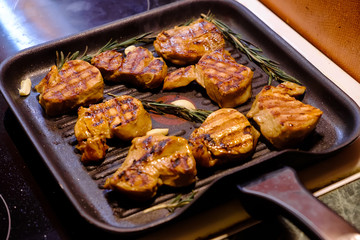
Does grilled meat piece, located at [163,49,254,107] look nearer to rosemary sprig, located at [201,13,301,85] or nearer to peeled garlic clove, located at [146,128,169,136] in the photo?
rosemary sprig, located at [201,13,301,85]

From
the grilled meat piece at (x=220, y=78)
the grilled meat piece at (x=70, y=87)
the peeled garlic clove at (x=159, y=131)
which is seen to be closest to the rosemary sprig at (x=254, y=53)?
the grilled meat piece at (x=220, y=78)

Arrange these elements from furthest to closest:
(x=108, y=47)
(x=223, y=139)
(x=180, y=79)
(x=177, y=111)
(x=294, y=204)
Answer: (x=108, y=47), (x=180, y=79), (x=177, y=111), (x=223, y=139), (x=294, y=204)

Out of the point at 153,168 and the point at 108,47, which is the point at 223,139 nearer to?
the point at 153,168

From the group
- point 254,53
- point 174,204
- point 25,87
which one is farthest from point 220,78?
point 25,87

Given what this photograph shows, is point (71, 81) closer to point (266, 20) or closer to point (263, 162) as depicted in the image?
point (263, 162)

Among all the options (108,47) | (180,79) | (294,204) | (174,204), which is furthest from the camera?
(108,47)

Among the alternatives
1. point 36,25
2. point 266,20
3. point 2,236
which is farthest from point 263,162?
point 36,25

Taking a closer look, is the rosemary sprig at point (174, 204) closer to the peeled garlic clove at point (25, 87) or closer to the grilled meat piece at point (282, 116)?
the grilled meat piece at point (282, 116)
